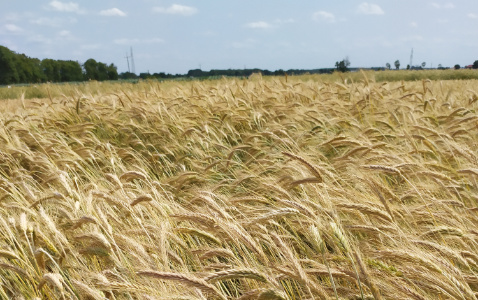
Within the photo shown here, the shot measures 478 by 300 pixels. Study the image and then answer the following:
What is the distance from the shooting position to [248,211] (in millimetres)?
1814

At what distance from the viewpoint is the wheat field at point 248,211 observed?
118 cm

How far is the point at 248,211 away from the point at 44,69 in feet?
249

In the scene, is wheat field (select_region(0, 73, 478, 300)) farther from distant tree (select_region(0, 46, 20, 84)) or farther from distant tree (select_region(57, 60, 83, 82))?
distant tree (select_region(57, 60, 83, 82))

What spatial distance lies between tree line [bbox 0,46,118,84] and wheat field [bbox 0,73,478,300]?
5251 centimetres

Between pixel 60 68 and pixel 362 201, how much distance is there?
3137 inches

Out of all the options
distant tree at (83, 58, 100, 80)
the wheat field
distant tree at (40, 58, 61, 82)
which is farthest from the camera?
distant tree at (40, 58, 61, 82)

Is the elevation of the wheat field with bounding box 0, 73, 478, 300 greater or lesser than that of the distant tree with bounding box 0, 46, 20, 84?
lesser

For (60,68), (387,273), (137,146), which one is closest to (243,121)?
(137,146)

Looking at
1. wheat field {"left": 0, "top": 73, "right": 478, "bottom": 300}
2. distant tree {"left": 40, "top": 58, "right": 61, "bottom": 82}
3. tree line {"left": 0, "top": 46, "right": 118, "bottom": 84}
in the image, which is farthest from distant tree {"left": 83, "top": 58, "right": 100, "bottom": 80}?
wheat field {"left": 0, "top": 73, "right": 478, "bottom": 300}

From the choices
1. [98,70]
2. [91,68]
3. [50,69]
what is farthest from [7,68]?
[98,70]

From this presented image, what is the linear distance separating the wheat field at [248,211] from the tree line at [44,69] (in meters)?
52.5

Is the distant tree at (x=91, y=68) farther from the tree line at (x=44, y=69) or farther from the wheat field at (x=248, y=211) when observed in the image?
the wheat field at (x=248, y=211)

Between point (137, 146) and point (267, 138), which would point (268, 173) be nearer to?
point (267, 138)

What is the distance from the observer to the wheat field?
118 cm
